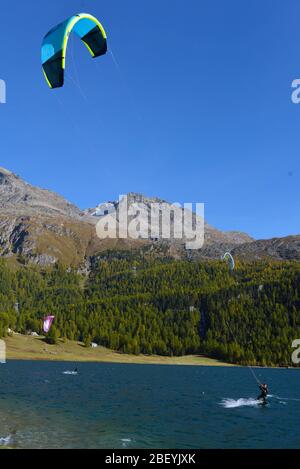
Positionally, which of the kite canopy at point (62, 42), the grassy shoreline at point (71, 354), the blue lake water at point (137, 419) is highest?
the kite canopy at point (62, 42)

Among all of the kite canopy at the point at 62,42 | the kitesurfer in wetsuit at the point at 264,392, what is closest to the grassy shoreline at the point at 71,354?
the kitesurfer in wetsuit at the point at 264,392

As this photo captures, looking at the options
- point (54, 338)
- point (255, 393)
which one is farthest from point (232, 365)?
point (255, 393)

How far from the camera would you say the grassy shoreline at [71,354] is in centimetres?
16749

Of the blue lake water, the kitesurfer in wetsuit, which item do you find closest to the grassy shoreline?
the blue lake water

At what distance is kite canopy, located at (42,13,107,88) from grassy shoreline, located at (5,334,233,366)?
140m

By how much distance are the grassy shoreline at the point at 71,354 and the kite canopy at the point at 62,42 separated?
140 m

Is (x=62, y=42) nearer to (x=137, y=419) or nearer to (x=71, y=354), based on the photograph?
(x=137, y=419)

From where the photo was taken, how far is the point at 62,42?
29.5 meters

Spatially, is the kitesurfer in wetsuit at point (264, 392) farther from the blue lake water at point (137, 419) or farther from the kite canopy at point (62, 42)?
the kite canopy at point (62, 42)

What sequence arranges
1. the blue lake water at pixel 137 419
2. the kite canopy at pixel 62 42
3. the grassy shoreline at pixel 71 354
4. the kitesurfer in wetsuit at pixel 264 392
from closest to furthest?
the kite canopy at pixel 62 42, the blue lake water at pixel 137 419, the kitesurfer in wetsuit at pixel 264 392, the grassy shoreline at pixel 71 354

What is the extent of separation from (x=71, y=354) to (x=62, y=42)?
6458 inches

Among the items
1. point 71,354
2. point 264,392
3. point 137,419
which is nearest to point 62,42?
point 137,419
